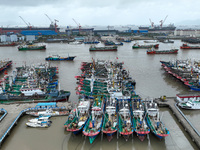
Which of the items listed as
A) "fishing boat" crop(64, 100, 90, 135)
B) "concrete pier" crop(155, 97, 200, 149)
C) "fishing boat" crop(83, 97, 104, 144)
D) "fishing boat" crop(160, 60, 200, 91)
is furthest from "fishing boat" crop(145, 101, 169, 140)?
"fishing boat" crop(160, 60, 200, 91)

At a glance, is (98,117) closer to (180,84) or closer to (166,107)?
(166,107)

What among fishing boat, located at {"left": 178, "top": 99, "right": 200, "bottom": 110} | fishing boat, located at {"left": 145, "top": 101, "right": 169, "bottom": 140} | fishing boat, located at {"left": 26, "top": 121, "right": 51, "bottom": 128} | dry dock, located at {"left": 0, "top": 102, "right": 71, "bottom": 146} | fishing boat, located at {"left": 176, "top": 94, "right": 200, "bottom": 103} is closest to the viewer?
fishing boat, located at {"left": 145, "top": 101, "right": 169, "bottom": 140}

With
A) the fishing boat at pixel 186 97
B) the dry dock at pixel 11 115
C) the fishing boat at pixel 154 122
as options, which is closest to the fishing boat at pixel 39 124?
the dry dock at pixel 11 115

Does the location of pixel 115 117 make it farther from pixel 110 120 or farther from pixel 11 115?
pixel 11 115

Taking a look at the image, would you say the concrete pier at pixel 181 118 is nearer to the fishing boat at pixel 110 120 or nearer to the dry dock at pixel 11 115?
the fishing boat at pixel 110 120

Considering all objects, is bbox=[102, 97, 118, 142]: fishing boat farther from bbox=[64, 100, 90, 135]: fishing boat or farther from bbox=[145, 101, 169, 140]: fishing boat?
bbox=[145, 101, 169, 140]: fishing boat

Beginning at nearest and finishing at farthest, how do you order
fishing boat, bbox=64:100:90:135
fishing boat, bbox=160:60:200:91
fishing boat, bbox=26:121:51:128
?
fishing boat, bbox=64:100:90:135 → fishing boat, bbox=26:121:51:128 → fishing boat, bbox=160:60:200:91
